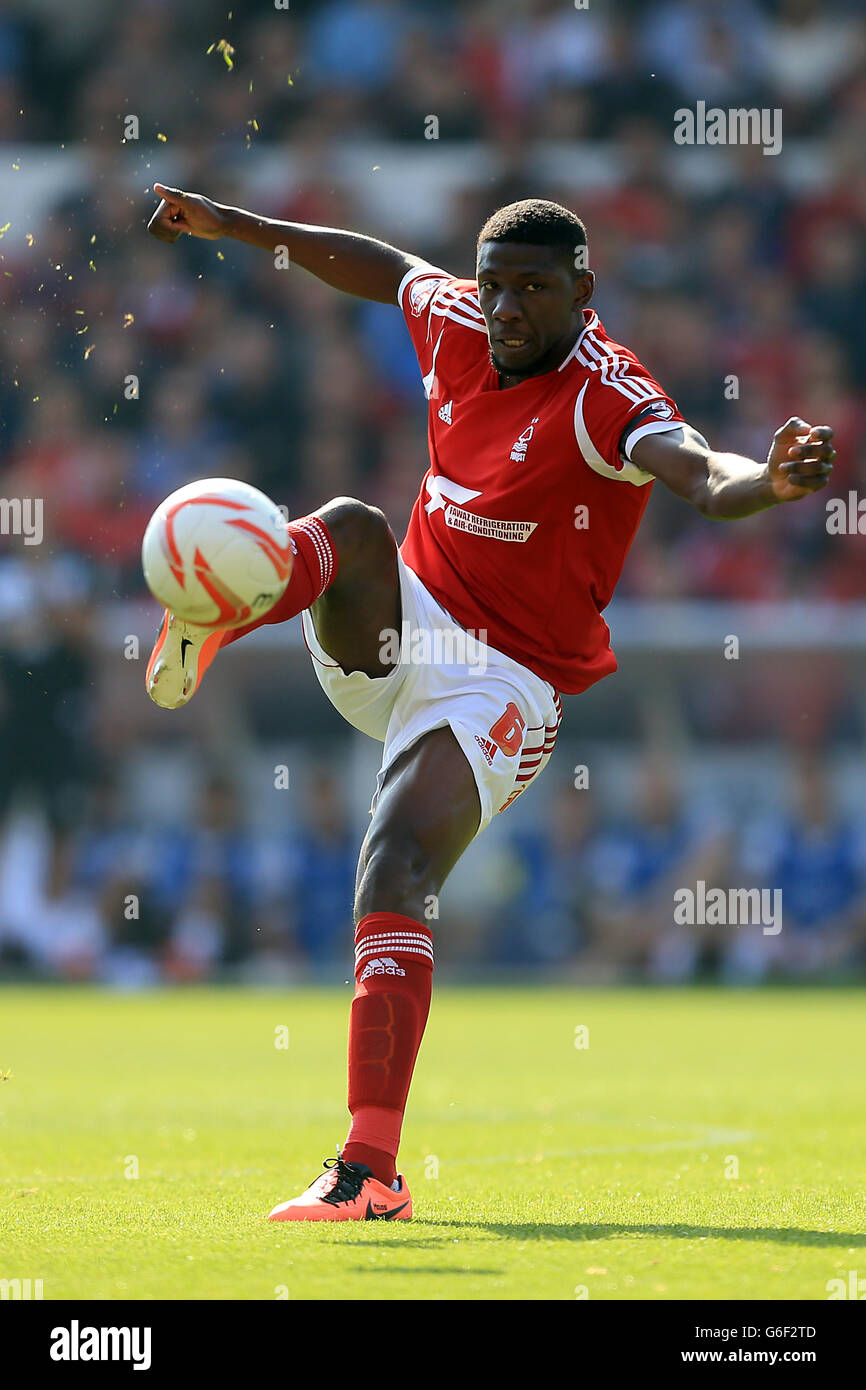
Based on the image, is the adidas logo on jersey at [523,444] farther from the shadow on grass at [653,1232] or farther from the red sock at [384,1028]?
the shadow on grass at [653,1232]

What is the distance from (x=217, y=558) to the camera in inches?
184

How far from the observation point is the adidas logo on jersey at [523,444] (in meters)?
5.33

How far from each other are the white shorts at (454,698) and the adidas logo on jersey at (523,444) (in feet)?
1.50

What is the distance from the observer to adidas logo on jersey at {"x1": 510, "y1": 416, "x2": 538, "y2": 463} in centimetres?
533

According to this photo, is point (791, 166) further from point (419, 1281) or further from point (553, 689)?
point (419, 1281)

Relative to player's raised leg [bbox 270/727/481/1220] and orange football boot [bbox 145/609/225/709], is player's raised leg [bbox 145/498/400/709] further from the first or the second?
player's raised leg [bbox 270/727/481/1220]

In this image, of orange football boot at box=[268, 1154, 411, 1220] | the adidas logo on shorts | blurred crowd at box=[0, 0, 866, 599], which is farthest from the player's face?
blurred crowd at box=[0, 0, 866, 599]

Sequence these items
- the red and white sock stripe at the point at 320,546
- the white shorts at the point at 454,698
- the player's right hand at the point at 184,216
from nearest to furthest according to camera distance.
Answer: the red and white sock stripe at the point at 320,546
the white shorts at the point at 454,698
the player's right hand at the point at 184,216

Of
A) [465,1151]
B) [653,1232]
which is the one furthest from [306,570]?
[465,1151]

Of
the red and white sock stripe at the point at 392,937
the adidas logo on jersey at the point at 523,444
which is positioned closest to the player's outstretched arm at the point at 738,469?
the adidas logo on jersey at the point at 523,444

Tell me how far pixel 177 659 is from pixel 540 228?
5.03 feet

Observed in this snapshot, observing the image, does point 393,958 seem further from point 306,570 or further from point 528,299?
point 528,299

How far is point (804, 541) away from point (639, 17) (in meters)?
6.25
